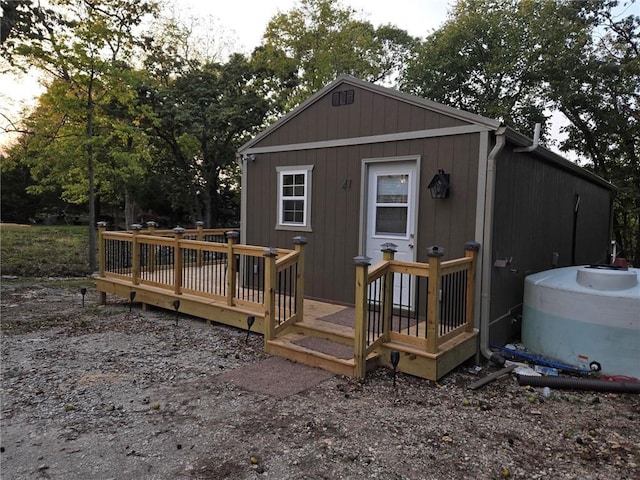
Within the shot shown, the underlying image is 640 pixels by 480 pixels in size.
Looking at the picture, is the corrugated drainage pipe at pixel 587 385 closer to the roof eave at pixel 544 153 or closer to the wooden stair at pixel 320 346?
the wooden stair at pixel 320 346

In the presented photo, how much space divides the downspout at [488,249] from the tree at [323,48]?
47.1ft

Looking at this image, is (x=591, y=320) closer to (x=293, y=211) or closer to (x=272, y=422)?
(x=272, y=422)

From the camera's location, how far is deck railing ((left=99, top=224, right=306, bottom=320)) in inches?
183

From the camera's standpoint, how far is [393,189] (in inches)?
209

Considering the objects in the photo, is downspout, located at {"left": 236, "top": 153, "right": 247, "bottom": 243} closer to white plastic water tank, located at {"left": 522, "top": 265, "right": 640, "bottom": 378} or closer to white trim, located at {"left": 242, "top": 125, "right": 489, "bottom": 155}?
white trim, located at {"left": 242, "top": 125, "right": 489, "bottom": 155}

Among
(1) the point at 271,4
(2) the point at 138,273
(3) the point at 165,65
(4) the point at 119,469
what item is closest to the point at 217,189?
(3) the point at 165,65

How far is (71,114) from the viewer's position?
9.99m

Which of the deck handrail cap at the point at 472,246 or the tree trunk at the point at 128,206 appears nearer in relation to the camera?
the deck handrail cap at the point at 472,246

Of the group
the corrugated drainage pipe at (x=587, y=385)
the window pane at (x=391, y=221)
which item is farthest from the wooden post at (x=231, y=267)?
the corrugated drainage pipe at (x=587, y=385)

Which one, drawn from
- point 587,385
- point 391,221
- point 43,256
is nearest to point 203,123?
point 43,256

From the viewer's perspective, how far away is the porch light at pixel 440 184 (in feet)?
15.5

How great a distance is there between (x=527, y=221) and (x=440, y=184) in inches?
61.7

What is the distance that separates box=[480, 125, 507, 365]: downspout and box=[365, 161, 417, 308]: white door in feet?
2.75

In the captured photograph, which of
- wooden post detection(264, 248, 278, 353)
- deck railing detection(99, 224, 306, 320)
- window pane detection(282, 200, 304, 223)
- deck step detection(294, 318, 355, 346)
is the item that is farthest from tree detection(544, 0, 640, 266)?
wooden post detection(264, 248, 278, 353)
